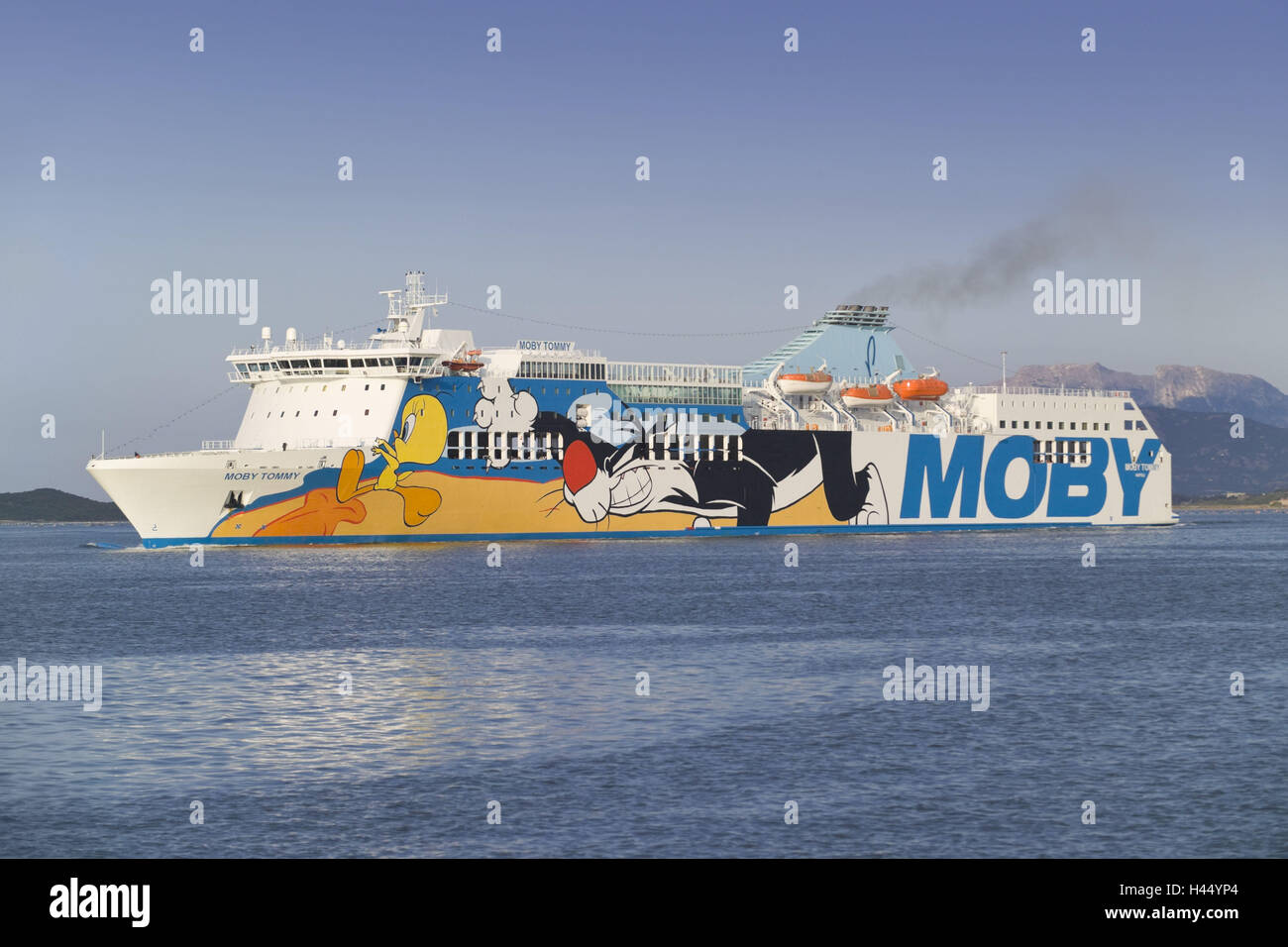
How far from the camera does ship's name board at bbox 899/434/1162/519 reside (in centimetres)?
7819

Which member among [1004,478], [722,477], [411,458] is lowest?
[1004,478]

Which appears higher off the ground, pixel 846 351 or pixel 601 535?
pixel 846 351

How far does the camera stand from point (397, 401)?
59.1 meters

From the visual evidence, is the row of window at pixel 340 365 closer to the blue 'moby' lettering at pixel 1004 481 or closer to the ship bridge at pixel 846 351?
the ship bridge at pixel 846 351

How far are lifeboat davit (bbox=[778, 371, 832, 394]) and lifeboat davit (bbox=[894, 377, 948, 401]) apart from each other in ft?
17.4

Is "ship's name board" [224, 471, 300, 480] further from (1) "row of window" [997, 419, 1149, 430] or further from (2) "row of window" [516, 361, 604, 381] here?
(1) "row of window" [997, 419, 1149, 430]

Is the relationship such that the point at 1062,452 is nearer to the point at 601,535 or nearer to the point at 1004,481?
the point at 1004,481

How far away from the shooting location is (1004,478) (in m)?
81.6

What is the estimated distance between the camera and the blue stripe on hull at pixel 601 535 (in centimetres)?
5744

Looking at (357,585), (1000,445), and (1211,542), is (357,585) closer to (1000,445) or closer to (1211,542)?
(1000,445)

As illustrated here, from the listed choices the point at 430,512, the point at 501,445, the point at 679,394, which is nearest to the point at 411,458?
the point at 430,512

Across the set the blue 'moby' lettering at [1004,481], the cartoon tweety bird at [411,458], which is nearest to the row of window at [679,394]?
the cartoon tweety bird at [411,458]

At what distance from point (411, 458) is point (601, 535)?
1191 cm

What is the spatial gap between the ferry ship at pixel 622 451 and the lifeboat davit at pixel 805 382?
0.12 metres
